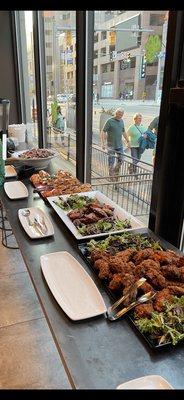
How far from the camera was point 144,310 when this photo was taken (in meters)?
0.80

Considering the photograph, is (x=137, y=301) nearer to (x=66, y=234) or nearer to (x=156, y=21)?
(x=66, y=234)

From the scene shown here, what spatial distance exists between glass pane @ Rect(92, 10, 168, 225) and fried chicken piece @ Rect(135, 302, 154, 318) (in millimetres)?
816

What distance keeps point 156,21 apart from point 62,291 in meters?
1.21

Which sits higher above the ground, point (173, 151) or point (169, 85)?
point (169, 85)

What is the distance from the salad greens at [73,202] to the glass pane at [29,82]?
1934mm

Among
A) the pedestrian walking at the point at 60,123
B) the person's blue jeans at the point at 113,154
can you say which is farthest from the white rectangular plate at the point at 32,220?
the pedestrian walking at the point at 60,123

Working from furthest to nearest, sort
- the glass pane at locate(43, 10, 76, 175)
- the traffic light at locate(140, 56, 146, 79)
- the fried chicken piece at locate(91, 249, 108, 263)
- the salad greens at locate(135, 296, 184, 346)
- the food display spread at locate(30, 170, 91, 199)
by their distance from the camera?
the glass pane at locate(43, 10, 76, 175), the food display spread at locate(30, 170, 91, 199), the traffic light at locate(140, 56, 146, 79), the fried chicken piece at locate(91, 249, 108, 263), the salad greens at locate(135, 296, 184, 346)

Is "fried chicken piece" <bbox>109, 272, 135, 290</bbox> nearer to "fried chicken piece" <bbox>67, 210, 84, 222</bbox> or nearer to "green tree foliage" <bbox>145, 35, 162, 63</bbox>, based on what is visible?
"fried chicken piece" <bbox>67, 210, 84, 222</bbox>

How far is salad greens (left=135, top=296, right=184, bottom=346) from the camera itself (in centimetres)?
72

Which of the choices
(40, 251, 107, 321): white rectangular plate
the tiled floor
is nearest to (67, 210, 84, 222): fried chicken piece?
(40, 251, 107, 321): white rectangular plate

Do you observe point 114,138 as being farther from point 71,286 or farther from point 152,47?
point 71,286
